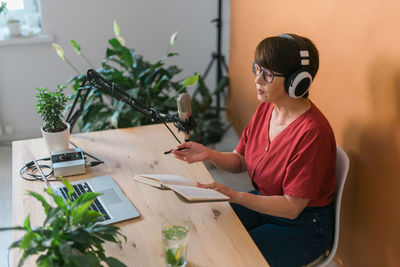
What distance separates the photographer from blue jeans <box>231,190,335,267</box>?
159 centimetres

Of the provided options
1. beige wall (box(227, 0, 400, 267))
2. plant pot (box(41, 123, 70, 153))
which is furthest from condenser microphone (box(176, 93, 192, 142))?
beige wall (box(227, 0, 400, 267))

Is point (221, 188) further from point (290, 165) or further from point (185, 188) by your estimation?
point (290, 165)

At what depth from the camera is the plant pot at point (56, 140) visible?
6.11 ft

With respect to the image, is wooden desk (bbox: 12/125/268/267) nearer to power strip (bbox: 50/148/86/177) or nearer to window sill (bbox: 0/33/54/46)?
power strip (bbox: 50/148/86/177)

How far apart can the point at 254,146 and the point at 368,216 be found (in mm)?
565

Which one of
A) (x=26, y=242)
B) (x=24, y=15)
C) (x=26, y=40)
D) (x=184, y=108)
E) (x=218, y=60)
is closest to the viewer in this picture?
(x=26, y=242)

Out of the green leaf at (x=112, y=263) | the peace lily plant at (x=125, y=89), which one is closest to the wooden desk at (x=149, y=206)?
the green leaf at (x=112, y=263)

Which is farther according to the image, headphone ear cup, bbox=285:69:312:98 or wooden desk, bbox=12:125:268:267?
headphone ear cup, bbox=285:69:312:98

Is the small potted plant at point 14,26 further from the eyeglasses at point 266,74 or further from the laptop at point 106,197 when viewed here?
the eyeglasses at point 266,74

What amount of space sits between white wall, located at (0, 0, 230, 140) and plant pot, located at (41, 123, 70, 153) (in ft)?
6.11

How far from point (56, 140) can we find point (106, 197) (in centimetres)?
43

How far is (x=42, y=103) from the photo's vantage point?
71.0 inches

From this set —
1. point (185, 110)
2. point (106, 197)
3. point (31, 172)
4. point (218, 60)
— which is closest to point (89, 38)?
point (218, 60)

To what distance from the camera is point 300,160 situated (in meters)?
1.58
